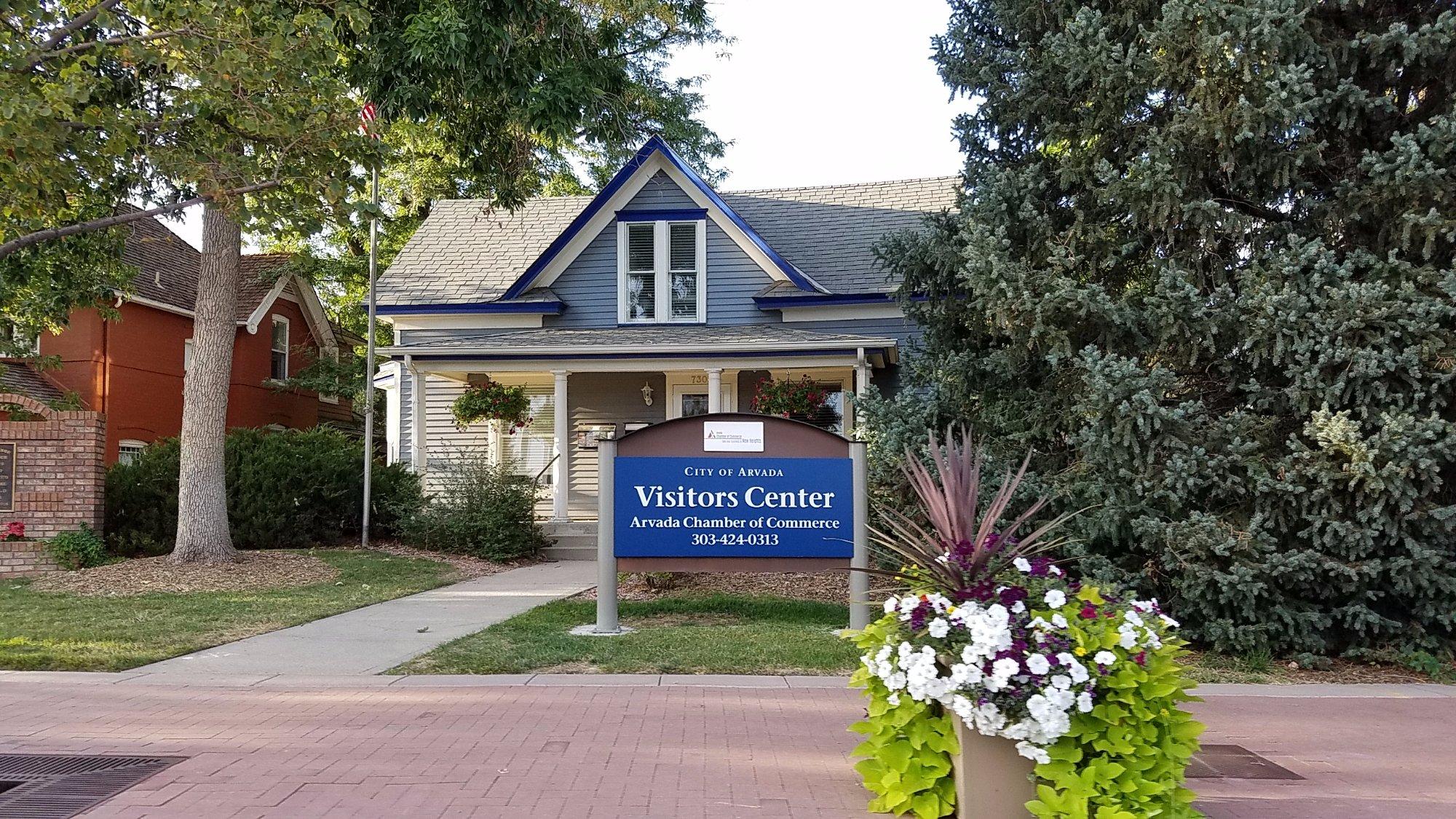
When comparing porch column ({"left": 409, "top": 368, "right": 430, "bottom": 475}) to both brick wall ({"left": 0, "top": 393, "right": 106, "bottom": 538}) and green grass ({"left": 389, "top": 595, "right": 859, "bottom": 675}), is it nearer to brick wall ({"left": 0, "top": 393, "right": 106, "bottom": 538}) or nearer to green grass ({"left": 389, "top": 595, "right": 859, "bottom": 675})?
brick wall ({"left": 0, "top": 393, "right": 106, "bottom": 538})

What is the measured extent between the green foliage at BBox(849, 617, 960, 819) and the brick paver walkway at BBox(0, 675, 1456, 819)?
24cm

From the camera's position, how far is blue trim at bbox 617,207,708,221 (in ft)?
61.2

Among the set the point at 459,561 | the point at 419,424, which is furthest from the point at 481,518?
the point at 419,424

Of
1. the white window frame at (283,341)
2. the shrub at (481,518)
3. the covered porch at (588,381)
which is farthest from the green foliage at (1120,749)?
the white window frame at (283,341)

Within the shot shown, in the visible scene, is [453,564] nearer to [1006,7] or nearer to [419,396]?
[419,396]

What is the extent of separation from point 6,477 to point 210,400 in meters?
3.16

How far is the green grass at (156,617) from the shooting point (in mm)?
8133

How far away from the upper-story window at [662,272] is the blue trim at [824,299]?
1.30m

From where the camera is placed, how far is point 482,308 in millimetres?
19125

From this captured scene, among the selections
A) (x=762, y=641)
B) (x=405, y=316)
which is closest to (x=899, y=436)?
(x=762, y=641)

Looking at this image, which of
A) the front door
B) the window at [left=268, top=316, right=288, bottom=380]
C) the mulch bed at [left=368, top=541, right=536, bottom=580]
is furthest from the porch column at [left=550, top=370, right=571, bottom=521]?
the window at [left=268, top=316, right=288, bottom=380]

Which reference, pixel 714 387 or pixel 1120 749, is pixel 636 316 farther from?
pixel 1120 749

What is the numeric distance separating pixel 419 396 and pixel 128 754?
12.7 meters

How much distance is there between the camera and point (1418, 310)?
24.8ft
